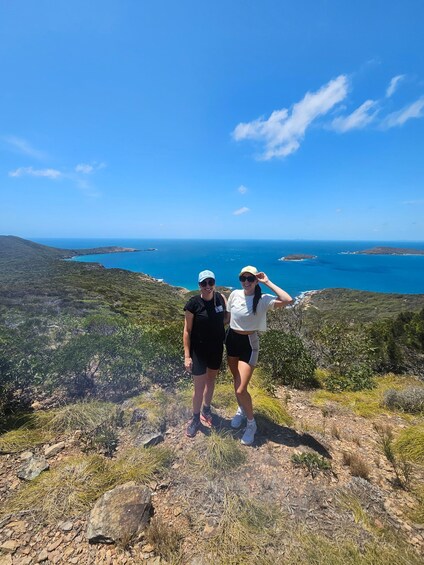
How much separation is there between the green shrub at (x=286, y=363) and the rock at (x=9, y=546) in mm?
4819

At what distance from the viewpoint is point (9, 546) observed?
2262 millimetres

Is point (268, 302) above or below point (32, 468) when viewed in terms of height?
above

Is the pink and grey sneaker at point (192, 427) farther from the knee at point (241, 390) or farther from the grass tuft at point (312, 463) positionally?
the grass tuft at point (312, 463)

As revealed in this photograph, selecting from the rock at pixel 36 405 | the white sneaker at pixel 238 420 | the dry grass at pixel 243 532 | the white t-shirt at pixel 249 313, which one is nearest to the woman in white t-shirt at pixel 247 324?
the white t-shirt at pixel 249 313

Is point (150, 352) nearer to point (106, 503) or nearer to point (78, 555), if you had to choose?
point (106, 503)

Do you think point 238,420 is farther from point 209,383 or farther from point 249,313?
point 249,313

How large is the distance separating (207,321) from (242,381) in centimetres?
88

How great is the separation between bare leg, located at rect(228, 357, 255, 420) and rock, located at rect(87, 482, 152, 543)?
147cm

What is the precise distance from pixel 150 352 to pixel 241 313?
284 cm

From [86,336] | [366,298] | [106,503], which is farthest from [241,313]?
[366,298]

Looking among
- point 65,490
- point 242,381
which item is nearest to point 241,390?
point 242,381

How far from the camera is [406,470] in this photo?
3.05 m

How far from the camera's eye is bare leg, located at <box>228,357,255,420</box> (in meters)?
3.44

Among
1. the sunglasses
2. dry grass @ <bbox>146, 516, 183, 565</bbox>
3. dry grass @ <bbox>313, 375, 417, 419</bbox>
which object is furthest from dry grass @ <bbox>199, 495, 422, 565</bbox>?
dry grass @ <bbox>313, 375, 417, 419</bbox>
